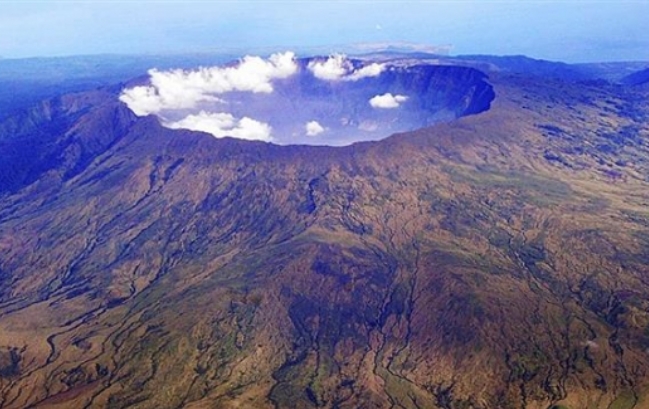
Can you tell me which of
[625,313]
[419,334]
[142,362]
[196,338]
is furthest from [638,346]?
[142,362]

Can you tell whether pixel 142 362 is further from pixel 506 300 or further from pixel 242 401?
pixel 506 300

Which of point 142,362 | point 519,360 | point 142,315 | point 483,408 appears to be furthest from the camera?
point 142,315

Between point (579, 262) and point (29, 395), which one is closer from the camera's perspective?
point (29, 395)

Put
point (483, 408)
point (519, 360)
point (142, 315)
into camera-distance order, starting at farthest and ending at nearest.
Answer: point (142, 315), point (519, 360), point (483, 408)

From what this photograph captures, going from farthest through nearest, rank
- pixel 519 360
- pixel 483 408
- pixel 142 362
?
pixel 142 362 → pixel 519 360 → pixel 483 408

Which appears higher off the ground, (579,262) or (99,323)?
(579,262)

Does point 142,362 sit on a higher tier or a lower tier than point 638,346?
lower

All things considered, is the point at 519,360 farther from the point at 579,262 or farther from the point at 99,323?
the point at 99,323

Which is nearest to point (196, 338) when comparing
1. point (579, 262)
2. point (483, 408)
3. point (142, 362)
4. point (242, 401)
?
point (142, 362)

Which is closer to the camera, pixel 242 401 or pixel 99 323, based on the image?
pixel 242 401
